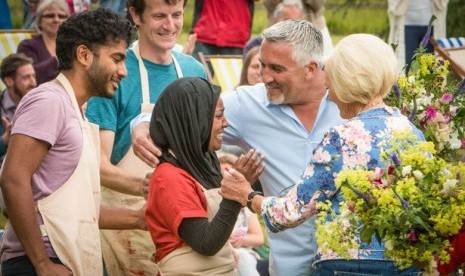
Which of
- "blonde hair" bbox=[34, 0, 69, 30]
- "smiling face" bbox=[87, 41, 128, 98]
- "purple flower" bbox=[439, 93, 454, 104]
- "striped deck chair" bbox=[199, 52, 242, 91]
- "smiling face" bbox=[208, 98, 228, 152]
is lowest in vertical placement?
"striped deck chair" bbox=[199, 52, 242, 91]

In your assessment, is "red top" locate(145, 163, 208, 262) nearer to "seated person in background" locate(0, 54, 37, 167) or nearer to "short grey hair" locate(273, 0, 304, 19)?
"seated person in background" locate(0, 54, 37, 167)

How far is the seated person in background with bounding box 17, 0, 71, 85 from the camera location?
40.4 feet

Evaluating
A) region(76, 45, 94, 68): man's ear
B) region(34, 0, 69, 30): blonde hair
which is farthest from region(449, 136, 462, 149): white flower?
region(34, 0, 69, 30): blonde hair

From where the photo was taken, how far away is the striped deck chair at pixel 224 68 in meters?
12.7

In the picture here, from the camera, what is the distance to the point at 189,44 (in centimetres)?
1220

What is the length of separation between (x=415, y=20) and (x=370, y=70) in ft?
26.5

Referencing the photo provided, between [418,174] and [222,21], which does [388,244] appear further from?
[222,21]

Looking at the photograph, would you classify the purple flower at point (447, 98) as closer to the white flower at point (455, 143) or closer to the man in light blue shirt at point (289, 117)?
the white flower at point (455, 143)

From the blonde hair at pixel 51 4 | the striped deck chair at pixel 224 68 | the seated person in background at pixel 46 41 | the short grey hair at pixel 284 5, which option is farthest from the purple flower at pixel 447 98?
the blonde hair at pixel 51 4

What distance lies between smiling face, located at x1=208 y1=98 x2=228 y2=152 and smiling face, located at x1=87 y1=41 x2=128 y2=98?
0.53 meters

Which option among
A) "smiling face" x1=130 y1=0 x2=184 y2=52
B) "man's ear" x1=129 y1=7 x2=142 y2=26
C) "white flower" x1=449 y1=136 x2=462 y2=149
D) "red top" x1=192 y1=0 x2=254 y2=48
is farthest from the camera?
"red top" x1=192 y1=0 x2=254 y2=48

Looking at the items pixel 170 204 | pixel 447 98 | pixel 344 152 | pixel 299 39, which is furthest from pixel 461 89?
pixel 170 204

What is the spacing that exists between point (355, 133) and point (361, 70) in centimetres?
27

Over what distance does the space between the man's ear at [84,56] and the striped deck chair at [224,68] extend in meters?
6.45
